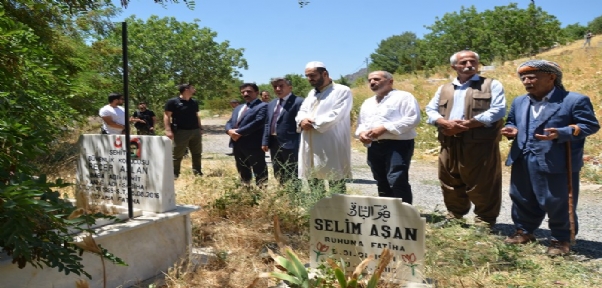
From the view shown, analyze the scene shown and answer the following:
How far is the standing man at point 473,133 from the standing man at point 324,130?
0.92m

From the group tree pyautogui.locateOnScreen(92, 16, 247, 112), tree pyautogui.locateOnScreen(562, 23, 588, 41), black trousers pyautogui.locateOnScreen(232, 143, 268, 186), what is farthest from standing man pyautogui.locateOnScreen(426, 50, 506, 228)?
tree pyautogui.locateOnScreen(562, 23, 588, 41)

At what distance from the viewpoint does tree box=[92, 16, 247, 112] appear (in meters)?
24.8

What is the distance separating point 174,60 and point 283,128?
22.7m

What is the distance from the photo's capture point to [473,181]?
16.1ft

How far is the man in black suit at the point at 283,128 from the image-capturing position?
6.14m

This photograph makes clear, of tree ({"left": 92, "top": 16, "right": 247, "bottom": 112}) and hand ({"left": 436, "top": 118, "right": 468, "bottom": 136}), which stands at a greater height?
tree ({"left": 92, "top": 16, "right": 247, "bottom": 112})

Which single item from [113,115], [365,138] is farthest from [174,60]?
[365,138]

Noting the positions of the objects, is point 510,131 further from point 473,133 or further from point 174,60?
point 174,60

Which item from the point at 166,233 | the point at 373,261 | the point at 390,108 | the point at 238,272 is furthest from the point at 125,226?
the point at 390,108

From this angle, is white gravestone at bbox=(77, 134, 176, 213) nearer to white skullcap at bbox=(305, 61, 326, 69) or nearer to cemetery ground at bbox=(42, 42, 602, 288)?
cemetery ground at bbox=(42, 42, 602, 288)

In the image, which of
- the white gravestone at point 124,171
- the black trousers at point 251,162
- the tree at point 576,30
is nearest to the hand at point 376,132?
the black trousers at point 251,162

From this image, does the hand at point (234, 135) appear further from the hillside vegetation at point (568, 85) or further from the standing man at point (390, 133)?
the hillside vegetation at point (568, 85)

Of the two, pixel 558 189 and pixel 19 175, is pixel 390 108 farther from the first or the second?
pixel 19 175

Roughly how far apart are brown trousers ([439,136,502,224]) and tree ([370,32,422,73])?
4793 centimetres
